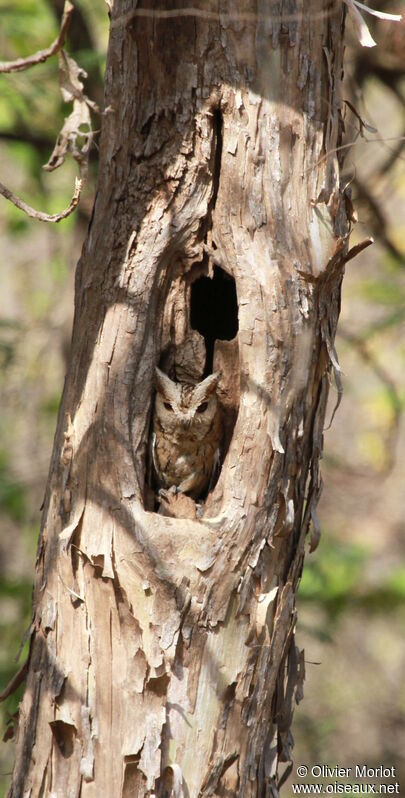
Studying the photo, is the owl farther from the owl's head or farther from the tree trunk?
the tree trunk

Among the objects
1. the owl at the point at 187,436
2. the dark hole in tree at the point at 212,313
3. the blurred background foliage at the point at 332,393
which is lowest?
the owl at the point at 187,436

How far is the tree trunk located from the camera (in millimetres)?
2121

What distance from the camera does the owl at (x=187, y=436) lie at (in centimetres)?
257

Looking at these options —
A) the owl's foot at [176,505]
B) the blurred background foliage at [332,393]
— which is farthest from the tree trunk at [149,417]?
the blurred background foliage at [332,393]

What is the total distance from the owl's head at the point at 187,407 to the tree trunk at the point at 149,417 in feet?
0.64

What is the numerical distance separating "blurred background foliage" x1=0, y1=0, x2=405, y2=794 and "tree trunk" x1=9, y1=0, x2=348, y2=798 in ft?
1.14

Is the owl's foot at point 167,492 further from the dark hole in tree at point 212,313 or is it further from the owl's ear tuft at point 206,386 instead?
the dark hole in tree at point 212,313

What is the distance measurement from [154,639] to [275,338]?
91cm

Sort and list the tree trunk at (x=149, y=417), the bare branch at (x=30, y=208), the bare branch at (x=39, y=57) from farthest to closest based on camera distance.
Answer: the bare branch at (x=39, y=57) < the bare branch at (x=30, y=208) < the tree trunk at (x=149, y=417)

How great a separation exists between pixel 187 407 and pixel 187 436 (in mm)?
124

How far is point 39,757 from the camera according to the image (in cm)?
221

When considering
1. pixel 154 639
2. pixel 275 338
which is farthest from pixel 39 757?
pixel 275 338

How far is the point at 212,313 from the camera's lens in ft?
9.07

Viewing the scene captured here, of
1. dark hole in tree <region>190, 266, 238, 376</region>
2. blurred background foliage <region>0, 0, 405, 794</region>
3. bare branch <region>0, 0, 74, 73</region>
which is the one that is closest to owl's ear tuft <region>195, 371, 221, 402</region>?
dark hole in tree <region>190, 266, 238, 376</region>
